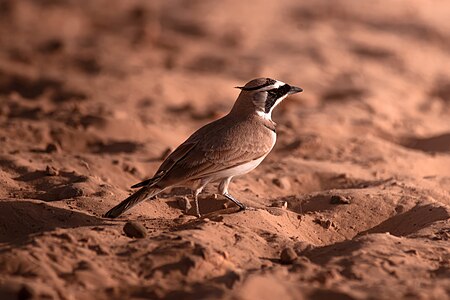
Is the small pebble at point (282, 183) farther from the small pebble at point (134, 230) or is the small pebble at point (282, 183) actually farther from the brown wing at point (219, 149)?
the small pebble at point (134, 230)

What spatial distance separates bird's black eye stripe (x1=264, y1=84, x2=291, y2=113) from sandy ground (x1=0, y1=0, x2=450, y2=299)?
2.76ft

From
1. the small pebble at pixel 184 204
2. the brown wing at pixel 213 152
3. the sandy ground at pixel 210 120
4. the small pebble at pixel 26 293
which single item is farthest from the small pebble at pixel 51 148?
the small pebble at pixel 26 293

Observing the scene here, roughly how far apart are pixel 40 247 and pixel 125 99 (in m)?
6.40

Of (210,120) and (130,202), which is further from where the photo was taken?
(210,120)

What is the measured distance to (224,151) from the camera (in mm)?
6219

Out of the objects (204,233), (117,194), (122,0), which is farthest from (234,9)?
(204,233)

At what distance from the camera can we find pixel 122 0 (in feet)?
54.9

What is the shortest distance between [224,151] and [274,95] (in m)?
0.85

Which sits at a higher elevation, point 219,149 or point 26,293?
point 219,149

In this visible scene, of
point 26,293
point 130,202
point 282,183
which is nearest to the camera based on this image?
point 26,293

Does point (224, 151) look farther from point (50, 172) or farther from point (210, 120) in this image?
point (210, 120)

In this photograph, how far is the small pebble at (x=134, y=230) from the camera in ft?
17.6

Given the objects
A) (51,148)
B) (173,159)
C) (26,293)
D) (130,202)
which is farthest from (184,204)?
(26,293)

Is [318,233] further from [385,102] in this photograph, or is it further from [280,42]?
[280,42]
